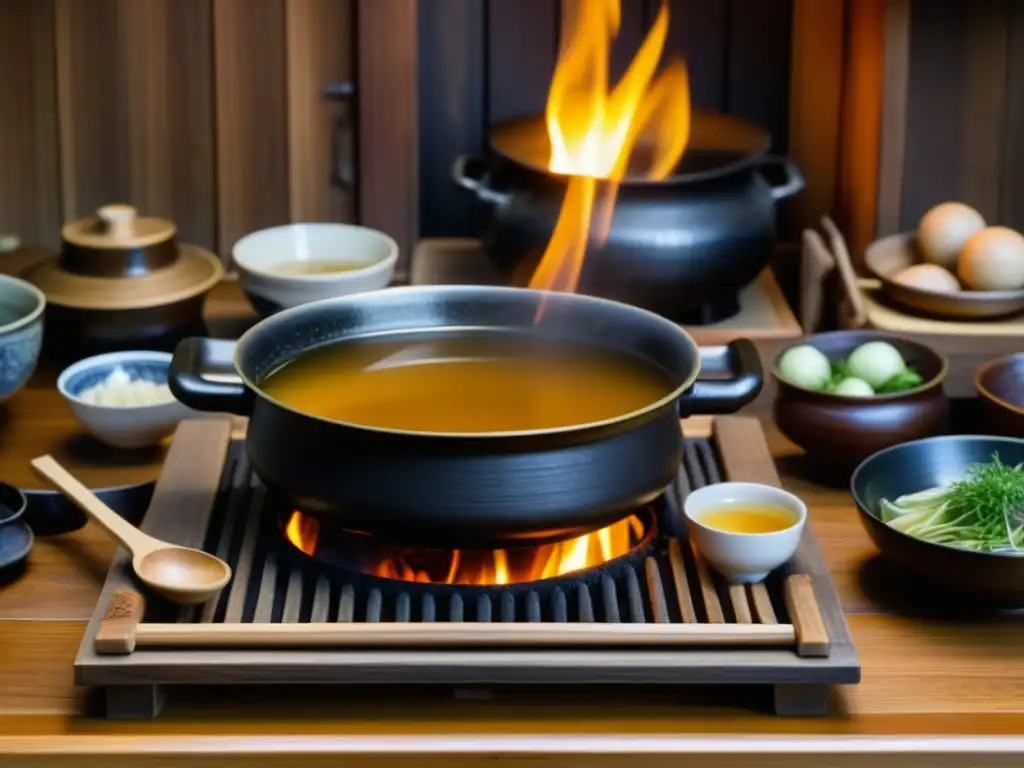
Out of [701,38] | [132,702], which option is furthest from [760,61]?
[132,702]

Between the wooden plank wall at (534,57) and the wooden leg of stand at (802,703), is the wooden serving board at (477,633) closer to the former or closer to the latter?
the wooden leg of stand at (802,703)

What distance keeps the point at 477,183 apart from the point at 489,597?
78 centimetres

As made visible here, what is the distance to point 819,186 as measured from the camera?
242cm

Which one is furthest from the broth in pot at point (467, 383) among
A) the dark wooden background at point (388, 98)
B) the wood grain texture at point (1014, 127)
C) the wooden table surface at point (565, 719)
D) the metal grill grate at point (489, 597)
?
the wood grain texture at point (1014, 127)

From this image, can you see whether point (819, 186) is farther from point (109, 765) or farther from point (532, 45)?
point (109, 765)

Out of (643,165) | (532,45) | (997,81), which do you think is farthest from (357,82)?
(997,81)

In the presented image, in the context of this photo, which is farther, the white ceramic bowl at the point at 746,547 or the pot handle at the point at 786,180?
the pot handle at the point at 786,180

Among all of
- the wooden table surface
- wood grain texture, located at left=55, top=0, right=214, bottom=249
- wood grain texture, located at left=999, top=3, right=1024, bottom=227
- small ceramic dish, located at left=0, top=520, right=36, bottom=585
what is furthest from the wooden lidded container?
wood grain texture, located at left=999, top=3, right=1024, bottom=227

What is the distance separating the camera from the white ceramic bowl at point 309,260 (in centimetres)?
204

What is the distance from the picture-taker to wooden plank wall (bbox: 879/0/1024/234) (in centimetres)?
224

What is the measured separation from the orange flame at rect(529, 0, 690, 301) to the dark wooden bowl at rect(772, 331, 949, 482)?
292mm

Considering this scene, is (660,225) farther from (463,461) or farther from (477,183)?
(463,461)

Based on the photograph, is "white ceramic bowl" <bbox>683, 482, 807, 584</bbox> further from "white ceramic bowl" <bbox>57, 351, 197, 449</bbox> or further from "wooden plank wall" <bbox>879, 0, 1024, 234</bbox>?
"wooden plank wall" <bbox>879, 0, 1024, 234</bbox>

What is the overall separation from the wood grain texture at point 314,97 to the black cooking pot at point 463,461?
2.59 feet
